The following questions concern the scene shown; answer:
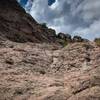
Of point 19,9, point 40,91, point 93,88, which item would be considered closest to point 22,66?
point 40,91

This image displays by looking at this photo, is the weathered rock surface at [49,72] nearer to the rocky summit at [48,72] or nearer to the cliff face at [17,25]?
the rocky summit at [48,72]

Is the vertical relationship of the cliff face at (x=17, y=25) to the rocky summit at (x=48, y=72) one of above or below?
above

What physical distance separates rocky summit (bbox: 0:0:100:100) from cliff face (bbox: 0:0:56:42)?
838 millimetres

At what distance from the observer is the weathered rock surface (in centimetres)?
1223

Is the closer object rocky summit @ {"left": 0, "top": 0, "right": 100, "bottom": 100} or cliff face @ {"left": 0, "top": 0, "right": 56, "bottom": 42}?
rocky summit @ {"left": 0, "top": 0, "right": 100, "bottom": 100}

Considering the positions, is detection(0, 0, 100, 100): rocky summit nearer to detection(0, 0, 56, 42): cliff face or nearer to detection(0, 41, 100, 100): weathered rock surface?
detection(0, 41, 100, 100): weathered rock surface

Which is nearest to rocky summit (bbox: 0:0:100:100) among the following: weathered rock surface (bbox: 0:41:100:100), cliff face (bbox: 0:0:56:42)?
weathered rock surface (bbox: 0:41:100:100)

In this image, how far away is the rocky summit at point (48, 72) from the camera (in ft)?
40.1

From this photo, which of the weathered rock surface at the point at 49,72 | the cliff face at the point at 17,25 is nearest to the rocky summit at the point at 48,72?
the weathered rock surface at the point at 49,72

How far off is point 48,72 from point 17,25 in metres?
8.66

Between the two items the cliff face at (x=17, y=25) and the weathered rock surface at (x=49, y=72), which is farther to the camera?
the cliff face at (x=17, y=25)

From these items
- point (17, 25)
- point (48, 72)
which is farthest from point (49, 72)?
point (17, 25)

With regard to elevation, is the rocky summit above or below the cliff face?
below

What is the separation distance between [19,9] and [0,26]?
5212 mm
